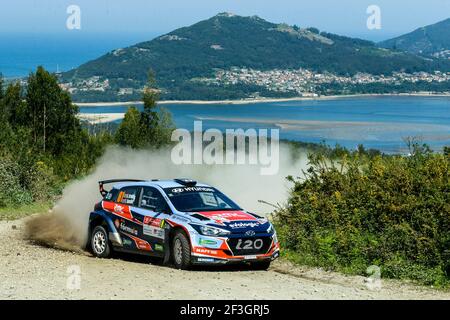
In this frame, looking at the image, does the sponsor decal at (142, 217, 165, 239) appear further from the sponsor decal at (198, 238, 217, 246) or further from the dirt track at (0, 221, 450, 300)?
the sponsor decal at (198, 238, 217, 246)

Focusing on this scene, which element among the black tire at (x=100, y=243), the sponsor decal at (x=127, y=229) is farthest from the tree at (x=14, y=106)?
the sponsor decal at (x=127, y=229)

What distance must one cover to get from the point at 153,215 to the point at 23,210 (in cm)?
1168

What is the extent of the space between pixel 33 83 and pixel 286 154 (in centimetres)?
2661

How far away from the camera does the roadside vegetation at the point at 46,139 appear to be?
28859mm

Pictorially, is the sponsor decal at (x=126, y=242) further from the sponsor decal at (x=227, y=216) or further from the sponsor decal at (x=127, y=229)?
the sponsor decal at (x=227, y=216)

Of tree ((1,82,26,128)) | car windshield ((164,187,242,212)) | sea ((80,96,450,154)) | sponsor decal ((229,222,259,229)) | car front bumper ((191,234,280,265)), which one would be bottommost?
sea ((80,96,450,154))

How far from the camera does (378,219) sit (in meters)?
15.6

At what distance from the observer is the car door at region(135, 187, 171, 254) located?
14.3 meters

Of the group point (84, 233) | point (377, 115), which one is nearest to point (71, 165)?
point (84, 233)

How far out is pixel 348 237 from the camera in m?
15.3

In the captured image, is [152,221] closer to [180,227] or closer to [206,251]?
[180,227]

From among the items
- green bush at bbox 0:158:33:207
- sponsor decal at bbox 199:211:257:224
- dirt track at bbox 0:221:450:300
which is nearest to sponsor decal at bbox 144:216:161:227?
dirt track at bbox 0:221:450:300

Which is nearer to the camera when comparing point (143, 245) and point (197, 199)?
point (143, 245)

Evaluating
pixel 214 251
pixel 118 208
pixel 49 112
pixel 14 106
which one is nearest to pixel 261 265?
pixel 214 251
